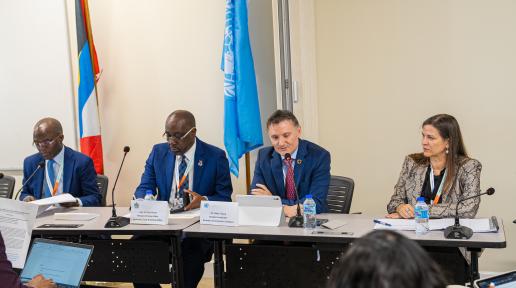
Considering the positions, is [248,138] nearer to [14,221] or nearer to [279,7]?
[279,7]

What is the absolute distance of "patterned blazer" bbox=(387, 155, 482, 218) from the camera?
3.32 metres

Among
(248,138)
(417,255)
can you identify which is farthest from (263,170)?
(417,255)

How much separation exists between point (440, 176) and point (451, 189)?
0.44 ft

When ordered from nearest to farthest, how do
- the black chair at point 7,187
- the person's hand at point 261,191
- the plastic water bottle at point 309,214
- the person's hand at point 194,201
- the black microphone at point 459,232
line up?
the black microphone at point 459,232, the plastic water bottle at point 309,214, the person's hand at point 261,191, the person's hand at point 194,201, the black chair at point 7,187

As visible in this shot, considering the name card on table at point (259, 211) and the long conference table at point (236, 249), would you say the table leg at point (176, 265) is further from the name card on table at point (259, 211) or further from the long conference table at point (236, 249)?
the name card on table at point (259, 211)

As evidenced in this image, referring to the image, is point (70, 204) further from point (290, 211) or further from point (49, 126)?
point (290, 211)

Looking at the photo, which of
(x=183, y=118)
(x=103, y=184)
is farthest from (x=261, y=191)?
(x=103, y=184)

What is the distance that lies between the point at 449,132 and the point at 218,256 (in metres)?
1.53

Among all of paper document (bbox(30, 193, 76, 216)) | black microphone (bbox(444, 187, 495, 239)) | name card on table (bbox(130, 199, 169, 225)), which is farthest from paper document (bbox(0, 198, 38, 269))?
black microphone (bbox(444, 187, 495, 239))

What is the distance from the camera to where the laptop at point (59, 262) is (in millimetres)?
2682

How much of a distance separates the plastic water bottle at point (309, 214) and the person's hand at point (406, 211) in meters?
0.49

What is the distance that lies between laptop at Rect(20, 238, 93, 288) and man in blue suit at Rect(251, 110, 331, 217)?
1.27m

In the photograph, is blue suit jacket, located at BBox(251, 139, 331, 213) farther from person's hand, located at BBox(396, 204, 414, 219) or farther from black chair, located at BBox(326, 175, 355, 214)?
person's hand, located at BBox(396, 204, 414, 219)

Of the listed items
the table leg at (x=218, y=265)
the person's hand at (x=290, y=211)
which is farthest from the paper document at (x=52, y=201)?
the person's hand at (x=290, y=211)
